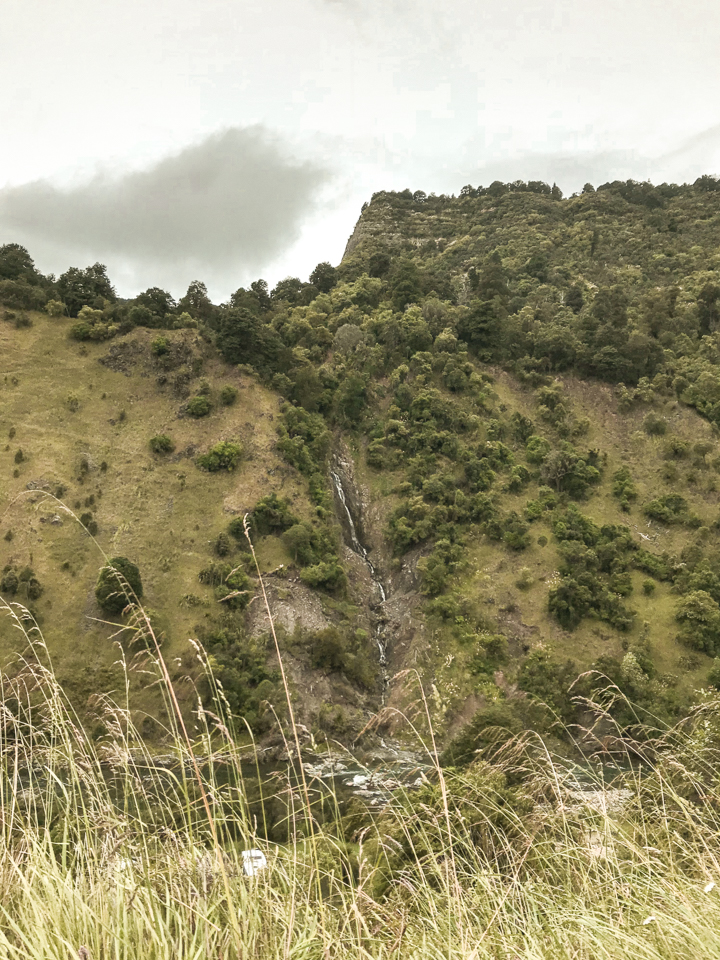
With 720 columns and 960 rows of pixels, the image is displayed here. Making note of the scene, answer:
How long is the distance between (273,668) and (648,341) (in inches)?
1890

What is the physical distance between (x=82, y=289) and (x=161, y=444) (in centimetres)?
2363

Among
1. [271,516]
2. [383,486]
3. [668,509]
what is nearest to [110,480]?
[271,516]

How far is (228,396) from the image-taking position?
161 feet

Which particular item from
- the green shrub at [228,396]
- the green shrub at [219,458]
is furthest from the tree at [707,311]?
the green shrub at [219,458]

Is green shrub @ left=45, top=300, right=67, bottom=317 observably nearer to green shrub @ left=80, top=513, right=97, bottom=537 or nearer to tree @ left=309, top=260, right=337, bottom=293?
green shrub @ left=80, top=513, right=97, bottom=537

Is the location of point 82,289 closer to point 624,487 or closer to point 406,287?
point 406,287

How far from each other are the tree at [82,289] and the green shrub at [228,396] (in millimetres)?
18254

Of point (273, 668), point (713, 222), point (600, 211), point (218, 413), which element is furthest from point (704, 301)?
point (273, 668)

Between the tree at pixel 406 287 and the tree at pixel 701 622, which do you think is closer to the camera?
the tree at pixel 701 622

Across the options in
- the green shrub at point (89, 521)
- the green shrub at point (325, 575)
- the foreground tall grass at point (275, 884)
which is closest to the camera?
the foreground tall grass at point (275, 884)

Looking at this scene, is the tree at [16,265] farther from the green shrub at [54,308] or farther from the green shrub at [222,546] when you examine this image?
the green shrub at [222,546]

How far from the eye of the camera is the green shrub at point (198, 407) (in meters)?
48.0

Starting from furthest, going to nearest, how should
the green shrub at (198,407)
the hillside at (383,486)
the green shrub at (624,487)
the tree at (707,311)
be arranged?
the tree at (707,311), the green shrub at (624,487), the green shrub at (198,407), the hillside at (383,486)

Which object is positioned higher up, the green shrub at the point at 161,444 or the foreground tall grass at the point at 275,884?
the green shrub at the point at 161,444
